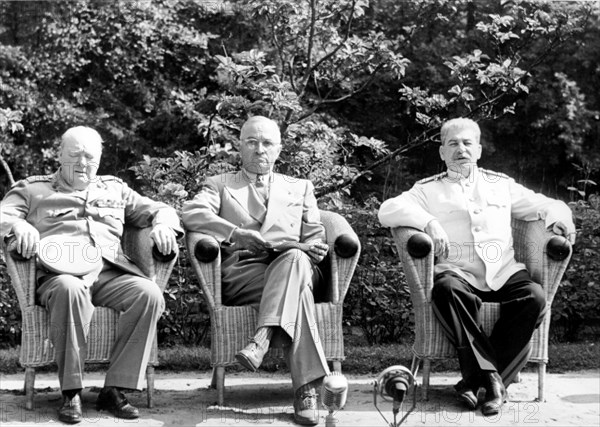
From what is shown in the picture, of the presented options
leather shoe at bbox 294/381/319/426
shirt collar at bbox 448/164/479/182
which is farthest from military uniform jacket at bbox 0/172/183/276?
shirt collar at bbox 448/164/479/182

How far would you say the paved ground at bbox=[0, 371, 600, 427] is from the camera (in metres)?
4.56

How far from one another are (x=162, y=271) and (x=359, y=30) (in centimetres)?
583

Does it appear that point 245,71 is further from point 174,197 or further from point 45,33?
point 45,33

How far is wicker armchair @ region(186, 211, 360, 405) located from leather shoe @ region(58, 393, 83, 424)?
686 millimetres

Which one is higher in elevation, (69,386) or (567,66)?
(567,66)

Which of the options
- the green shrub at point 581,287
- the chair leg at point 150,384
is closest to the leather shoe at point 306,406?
the chair leg at point 150,384

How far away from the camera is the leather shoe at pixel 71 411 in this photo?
14.5 feet

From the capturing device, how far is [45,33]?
9648mm

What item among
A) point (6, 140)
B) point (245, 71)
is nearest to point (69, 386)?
point (245, 71)

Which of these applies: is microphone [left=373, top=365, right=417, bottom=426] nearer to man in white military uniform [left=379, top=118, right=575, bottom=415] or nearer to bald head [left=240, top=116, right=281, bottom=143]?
man in white military uniform [left=379, top=118, right=575, bottom=415]

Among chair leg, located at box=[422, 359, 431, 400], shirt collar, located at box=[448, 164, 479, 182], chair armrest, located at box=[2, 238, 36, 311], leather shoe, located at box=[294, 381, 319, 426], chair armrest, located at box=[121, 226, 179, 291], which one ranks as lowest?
leather shoe, located at box=[294, 381, 319, 426]

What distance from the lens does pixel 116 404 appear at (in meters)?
4.59

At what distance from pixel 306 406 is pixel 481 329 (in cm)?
94

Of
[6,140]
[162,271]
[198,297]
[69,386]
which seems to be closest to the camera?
[69,386]
